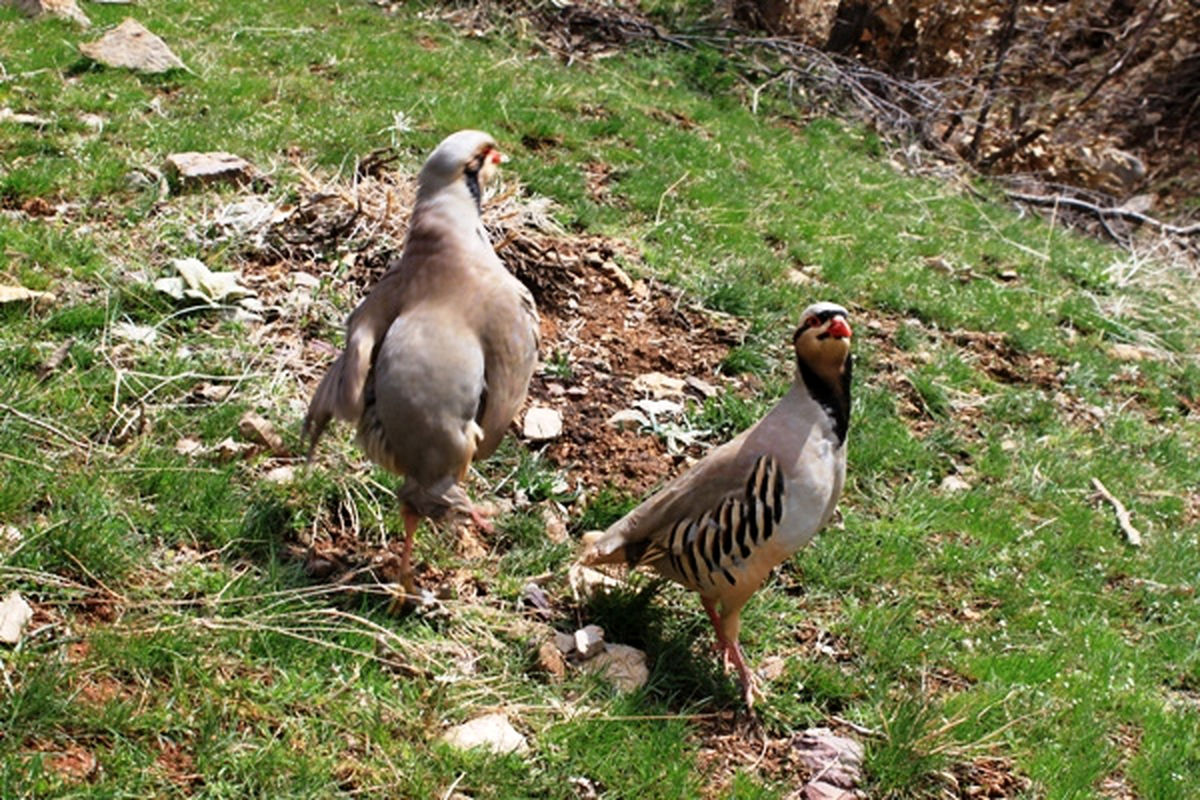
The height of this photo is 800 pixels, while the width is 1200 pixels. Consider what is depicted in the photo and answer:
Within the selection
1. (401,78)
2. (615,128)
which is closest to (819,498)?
(615,128)

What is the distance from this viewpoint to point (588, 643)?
4.30 meters

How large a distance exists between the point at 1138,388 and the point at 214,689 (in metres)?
6.94

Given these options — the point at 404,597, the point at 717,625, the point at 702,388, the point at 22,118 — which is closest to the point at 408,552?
the point at 404,597

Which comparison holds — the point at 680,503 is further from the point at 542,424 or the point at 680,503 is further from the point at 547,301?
the point at 547,301

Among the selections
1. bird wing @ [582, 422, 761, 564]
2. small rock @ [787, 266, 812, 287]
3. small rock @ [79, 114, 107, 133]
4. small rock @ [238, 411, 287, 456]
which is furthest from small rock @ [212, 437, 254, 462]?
small rock @ [787, 266, 812, 287]

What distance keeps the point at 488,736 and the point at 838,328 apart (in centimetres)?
184

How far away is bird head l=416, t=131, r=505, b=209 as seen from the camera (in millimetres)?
4371

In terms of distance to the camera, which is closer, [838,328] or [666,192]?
[838,328]

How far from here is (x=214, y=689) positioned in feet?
11.6

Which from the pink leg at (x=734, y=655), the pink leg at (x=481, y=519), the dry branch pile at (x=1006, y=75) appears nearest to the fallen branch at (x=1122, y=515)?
the pink leg at (x=734, y=655)

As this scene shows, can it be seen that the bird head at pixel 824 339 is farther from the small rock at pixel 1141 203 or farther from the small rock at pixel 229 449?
the small rock at pixel 1141 203

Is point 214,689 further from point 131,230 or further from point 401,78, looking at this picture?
point 401,78

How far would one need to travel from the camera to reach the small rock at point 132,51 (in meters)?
9.03

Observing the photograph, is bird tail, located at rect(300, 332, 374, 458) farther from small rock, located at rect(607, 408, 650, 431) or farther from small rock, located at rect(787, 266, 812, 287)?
small rock, located at rect(787, 266, 812, 287)
